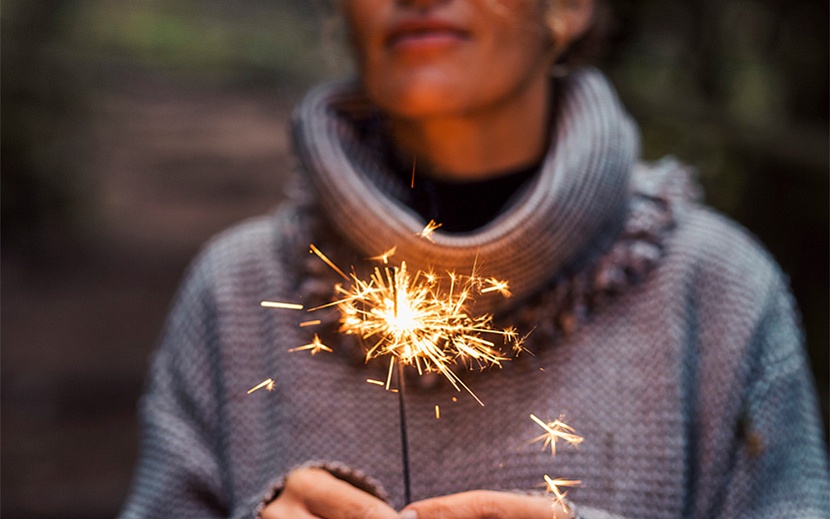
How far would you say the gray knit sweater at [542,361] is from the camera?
64 cm

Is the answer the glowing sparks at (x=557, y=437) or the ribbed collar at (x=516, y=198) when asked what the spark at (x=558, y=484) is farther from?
the ribbed collar at (x=516, y=198)

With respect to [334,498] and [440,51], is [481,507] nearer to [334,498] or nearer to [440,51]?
[334,498]

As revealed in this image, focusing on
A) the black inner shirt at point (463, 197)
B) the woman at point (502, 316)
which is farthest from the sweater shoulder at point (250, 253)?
the black inner shirt at point (463, 197)

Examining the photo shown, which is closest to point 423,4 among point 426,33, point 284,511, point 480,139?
point 426,33

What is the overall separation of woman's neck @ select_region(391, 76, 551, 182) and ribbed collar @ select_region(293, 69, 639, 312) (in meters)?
0.03

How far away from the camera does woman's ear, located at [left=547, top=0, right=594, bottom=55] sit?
2.48ft

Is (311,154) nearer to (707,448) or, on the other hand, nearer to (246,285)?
(246,285)

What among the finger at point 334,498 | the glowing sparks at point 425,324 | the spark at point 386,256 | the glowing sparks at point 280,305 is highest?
the glowing sparks at point 280,305

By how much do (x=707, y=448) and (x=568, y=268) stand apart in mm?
165

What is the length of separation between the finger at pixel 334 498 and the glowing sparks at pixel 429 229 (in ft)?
0.54

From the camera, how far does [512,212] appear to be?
668 mm

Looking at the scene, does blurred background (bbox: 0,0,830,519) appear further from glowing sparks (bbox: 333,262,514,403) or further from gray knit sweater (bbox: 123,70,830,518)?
glowing sparks (bbox: 333,262,514,403)

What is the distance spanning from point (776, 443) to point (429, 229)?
280 millimetres

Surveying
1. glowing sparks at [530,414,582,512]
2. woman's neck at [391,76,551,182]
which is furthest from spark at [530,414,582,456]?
woman's neck at [391,76,551,182]
